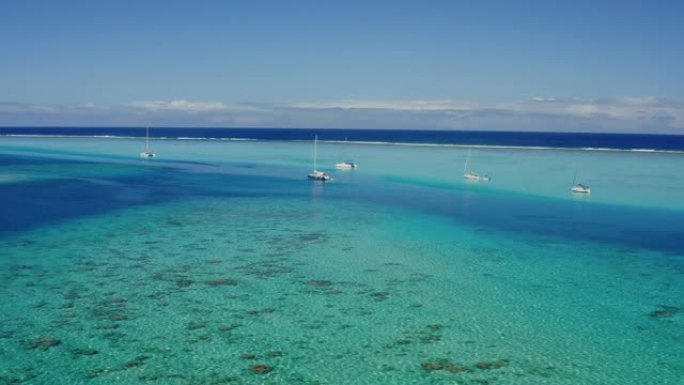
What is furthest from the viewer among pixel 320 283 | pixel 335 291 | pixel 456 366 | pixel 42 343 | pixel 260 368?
pixel 320 283

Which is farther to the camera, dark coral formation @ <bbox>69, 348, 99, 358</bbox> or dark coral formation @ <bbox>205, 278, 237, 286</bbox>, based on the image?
dark coral formation @ <bbox>205, 278, 237, 286</bbox>

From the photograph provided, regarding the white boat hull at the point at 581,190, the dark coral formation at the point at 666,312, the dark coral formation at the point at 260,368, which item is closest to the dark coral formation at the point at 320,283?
the dark coral formation at the point at 260,368

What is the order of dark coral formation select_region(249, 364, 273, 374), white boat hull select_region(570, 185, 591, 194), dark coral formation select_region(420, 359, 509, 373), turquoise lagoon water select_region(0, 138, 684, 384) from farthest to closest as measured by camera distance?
white boat hull select_region(570, 185, 591, 194) < turquoise lagoon water select_region(0, 138, 684, 384) < dark coral formation select_region(420, 359, 509, 373) < dark coral formation select_region(249, 364, 273, 374)

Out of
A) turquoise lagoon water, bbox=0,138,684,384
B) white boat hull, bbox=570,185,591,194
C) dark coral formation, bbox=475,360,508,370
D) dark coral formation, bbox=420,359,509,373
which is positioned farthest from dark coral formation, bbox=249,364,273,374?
white boat hull, bbox=570,185,591,194

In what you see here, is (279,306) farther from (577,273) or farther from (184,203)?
(184,203)

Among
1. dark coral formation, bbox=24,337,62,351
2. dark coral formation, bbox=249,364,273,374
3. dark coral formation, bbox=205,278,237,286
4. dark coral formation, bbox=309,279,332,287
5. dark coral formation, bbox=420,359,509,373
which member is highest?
dark coral formation, bbox=309,279,332,287

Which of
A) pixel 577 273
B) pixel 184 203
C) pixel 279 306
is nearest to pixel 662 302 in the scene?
pixel 577 273

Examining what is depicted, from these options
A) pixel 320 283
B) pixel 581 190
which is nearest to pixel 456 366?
pixel 320 283

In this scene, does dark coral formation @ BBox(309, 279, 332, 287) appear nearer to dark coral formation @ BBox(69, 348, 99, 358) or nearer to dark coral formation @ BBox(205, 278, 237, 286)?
dark coral formation @ BBox(205, 278, 237, 286)

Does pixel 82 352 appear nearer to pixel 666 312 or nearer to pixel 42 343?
pixel 42 343
